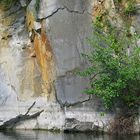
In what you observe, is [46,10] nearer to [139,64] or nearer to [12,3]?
[12,3]

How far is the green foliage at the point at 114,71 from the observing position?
20.1 m

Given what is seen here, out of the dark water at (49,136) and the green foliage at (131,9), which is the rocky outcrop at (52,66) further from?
the dark water at (49,136)

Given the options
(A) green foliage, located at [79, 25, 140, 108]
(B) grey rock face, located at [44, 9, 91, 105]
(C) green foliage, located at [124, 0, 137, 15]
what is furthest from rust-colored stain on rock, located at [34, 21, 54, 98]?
(C) green foliage, located at [124, 0, 137, 15]

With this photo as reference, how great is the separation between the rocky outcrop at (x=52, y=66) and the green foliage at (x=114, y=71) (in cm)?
87

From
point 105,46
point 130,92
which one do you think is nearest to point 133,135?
point 130,92

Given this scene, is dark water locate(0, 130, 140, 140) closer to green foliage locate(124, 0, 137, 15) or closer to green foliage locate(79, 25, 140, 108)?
green foliage locate(79, 25, 140, 108)

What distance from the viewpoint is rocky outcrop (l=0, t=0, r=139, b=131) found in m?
21.6

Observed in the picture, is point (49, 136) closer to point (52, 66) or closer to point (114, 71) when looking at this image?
point (114, 71)

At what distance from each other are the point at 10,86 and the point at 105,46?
4732 millimetres

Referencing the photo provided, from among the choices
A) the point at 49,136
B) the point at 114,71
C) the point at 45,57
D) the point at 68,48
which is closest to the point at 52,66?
the point at 45,57

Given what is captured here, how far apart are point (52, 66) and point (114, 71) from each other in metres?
3.37

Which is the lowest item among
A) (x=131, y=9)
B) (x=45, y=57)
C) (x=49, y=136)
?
(x=49, y=136)

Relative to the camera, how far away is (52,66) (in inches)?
898

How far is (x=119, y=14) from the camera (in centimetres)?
2262
